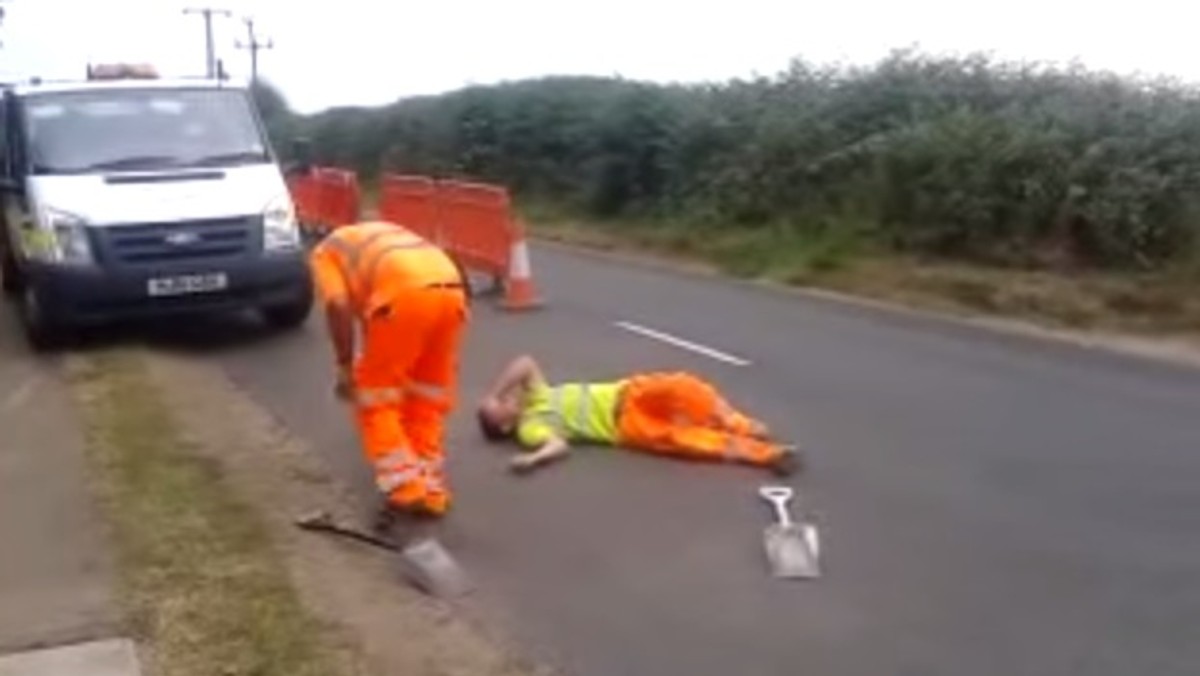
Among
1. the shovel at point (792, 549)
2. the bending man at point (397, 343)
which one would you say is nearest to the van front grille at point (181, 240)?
the bending man at point (397, 343)

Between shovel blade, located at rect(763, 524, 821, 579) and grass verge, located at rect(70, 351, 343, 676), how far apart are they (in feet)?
6.16

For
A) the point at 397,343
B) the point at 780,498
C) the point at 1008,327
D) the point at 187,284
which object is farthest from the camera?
the point at 1008,327

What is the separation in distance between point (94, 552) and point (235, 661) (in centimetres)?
146

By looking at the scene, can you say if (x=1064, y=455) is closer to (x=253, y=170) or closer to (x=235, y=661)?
(x=235, y=661)

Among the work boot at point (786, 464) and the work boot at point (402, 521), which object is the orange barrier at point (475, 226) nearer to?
the work boot at point (786, 464)

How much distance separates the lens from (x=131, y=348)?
40.2 ft

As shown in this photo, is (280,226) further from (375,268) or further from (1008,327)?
(1008,327)

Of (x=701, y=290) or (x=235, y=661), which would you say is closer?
(x=235, y=661)

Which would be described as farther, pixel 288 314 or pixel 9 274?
pixel 9 274

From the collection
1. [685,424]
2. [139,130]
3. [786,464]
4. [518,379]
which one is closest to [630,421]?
[685,424]

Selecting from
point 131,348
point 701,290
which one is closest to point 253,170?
point 131,348

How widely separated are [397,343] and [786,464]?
225 cm

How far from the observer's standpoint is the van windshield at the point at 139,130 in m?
12.3

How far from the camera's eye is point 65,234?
11688 millimetres
